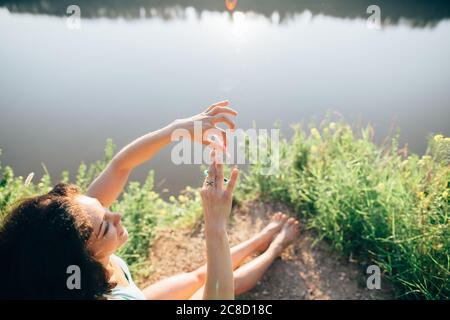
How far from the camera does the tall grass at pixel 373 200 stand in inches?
82.0

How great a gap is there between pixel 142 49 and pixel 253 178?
440 centimetres

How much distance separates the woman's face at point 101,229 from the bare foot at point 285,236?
1.16 m

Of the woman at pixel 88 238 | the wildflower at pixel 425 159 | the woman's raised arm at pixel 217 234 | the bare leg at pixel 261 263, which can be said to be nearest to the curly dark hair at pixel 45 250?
the woman at pixel 88 238

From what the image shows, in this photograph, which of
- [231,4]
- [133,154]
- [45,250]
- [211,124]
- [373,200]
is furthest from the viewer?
[231,4]

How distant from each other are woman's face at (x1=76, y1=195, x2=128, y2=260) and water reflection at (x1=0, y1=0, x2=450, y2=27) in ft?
21.9

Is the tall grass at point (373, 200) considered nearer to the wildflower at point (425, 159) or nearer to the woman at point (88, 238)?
the wildflower at point (425, 159)

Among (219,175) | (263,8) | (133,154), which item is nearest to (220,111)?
(219,175)

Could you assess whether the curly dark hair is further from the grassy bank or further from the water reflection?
the water reflection

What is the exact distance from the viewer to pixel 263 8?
802 cm

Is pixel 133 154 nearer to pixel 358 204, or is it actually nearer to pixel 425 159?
pixel 358 204

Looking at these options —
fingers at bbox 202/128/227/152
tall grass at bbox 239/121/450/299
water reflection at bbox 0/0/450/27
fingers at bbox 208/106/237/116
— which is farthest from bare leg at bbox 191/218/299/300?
water reflection at bbox 0/0/450/27

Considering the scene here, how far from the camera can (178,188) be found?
3.84 m

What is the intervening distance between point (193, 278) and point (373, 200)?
1.18 metres
